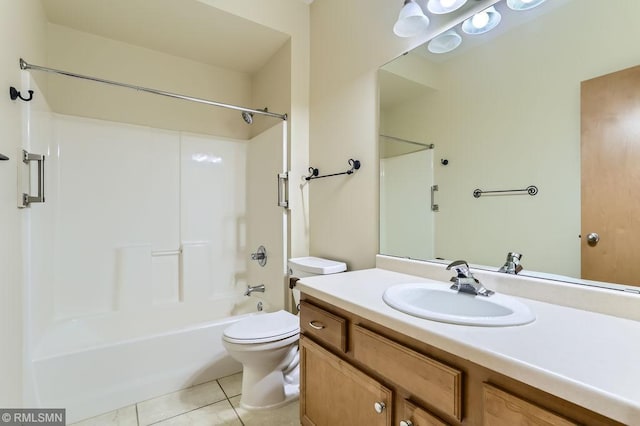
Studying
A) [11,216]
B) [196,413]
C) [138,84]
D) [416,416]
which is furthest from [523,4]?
[138,84]

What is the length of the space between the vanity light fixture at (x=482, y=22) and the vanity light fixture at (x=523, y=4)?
2.1 inches

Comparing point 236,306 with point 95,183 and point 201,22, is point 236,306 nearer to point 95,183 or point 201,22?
point 95,183

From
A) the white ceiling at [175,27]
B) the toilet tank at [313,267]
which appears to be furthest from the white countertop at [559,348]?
the white ceiling at [175,27]

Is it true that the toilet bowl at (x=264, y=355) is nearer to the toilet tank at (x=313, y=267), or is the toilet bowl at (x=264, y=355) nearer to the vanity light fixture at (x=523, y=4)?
the toilet tank at (x=313, y=267)

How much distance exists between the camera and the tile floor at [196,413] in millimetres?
1601

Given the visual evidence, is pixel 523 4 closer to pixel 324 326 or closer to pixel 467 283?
pixel 467 283

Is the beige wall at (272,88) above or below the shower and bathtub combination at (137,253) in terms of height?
above

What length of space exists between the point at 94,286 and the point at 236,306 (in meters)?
1.10

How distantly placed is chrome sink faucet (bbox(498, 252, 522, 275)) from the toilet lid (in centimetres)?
113

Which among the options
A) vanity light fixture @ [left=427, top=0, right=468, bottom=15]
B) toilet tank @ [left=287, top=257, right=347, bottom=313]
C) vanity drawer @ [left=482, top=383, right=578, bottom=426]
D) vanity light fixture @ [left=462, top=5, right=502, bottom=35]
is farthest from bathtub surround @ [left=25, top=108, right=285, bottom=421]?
vanity drawer @ [left=482, top=383, right=578, bottom=426]

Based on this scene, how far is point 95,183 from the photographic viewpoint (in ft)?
7.47

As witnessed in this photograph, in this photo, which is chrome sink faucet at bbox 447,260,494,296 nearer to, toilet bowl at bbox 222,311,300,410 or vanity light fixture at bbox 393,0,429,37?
toilet bowl at bbox 222,311,300,410

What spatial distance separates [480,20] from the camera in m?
1.27

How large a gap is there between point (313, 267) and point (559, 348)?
4.31 ft
